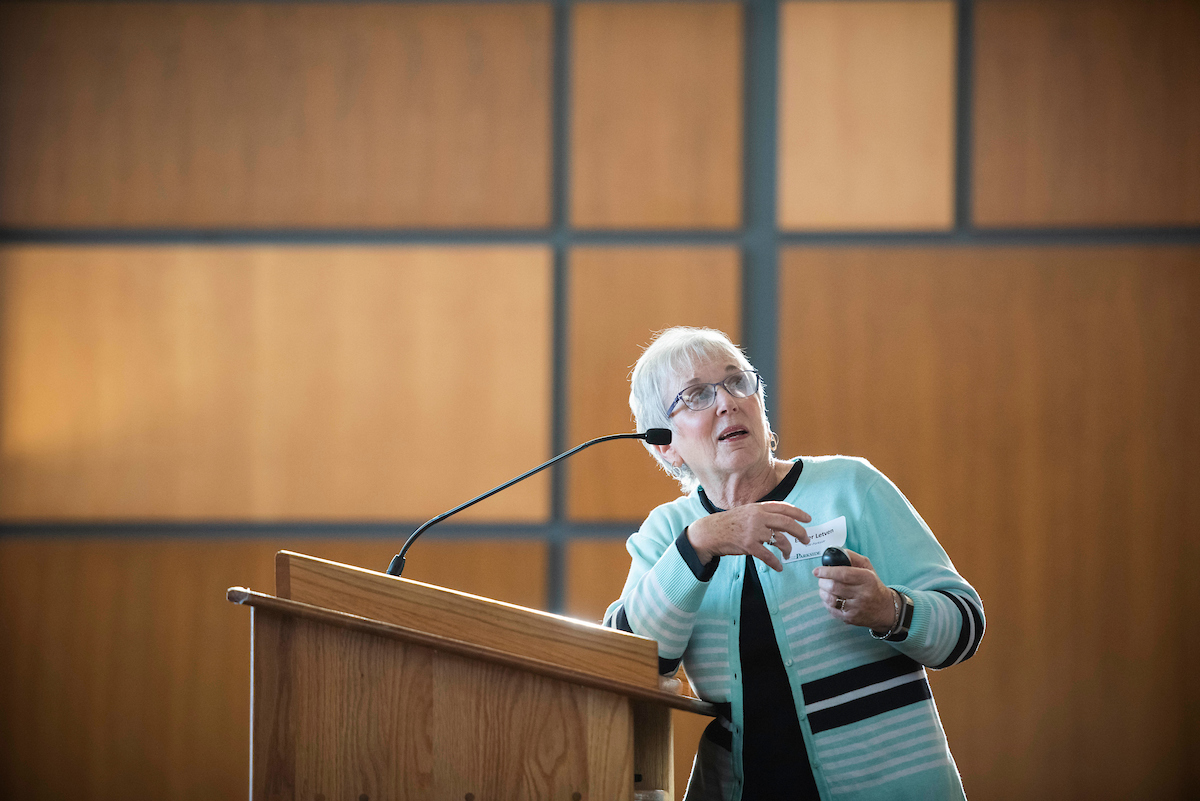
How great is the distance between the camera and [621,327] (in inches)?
99.3

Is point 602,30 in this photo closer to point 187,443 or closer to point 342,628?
point 187,443

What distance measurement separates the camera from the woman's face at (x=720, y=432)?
53.7 inches

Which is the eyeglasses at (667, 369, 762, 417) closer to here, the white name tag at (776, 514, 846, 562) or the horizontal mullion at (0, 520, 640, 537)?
the white name tag at (776, 514, 846, 562)

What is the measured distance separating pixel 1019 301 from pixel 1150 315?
38 cm

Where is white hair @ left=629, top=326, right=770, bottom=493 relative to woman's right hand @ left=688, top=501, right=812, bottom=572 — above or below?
above

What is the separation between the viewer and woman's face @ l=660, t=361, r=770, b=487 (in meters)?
1.37

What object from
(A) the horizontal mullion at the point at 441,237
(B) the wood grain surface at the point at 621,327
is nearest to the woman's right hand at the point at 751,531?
(B) the wood grain surface at the point at 621,327

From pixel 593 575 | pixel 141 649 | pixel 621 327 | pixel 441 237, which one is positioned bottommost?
pixel 141 649

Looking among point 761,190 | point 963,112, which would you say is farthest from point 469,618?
point 963,112

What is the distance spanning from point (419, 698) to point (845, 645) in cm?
64

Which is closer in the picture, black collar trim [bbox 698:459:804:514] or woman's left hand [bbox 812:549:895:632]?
woman's left hand [bbox 812:549:895:632]

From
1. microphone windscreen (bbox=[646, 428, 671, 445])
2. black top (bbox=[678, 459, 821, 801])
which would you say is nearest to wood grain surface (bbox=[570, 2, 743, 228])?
microphone windscreen (bbox=[646, 428, 671, 445])

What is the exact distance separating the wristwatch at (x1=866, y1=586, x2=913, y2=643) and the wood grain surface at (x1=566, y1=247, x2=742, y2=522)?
1.35 metres

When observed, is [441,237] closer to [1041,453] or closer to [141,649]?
[141,649]
